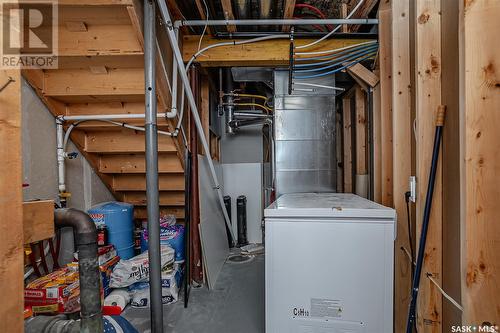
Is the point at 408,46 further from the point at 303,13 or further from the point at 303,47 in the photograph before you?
the point at 303,13

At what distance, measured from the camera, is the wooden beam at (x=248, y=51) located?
2184mm

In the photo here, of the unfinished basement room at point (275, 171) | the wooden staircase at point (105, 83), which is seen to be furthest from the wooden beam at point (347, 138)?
the wooden staircase at point (105, 83)

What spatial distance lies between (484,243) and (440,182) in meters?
0.39

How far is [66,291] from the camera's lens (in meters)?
1.66

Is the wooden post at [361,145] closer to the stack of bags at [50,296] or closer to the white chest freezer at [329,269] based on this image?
the white chest freezer at [329,269]

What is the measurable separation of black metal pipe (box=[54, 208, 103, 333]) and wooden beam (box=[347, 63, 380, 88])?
2.11 m

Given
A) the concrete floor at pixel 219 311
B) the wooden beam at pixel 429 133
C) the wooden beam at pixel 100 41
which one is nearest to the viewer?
the wooden beam at pixel 429 133

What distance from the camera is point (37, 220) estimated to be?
27.2 inches

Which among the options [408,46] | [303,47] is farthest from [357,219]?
[303,47]

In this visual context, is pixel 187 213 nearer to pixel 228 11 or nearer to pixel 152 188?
pixel 152 188

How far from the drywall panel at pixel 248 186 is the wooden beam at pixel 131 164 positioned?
1242mm

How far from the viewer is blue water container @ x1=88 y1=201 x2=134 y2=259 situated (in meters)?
2.31

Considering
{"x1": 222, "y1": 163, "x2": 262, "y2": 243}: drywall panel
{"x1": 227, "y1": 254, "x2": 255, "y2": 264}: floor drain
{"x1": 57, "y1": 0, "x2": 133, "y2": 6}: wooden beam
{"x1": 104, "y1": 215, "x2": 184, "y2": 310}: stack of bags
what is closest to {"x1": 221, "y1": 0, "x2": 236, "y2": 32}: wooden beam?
{"x1": 57, "y1": 0, "x2": 133, "y2": 6}: wooden beam

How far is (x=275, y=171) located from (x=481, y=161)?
6.19 feet
